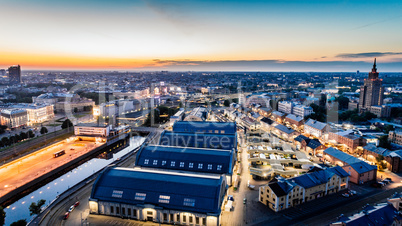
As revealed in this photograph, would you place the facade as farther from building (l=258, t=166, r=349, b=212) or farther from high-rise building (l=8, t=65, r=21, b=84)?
high-rise building (l=8, t=65, r=21, b=84)

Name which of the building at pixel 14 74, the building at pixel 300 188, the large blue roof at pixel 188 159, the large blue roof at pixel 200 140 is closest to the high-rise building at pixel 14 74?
the building at pixel 14 74

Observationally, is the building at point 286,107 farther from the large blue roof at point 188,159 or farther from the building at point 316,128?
the large blue roof at point 188,159

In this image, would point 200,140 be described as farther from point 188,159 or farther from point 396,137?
point 396,137

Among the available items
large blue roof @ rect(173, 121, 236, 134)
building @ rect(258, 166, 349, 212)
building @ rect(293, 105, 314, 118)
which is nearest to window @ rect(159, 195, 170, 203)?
building @ rect(258, 166, 349, 212)

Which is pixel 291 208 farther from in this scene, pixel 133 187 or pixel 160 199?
pixel 133 187

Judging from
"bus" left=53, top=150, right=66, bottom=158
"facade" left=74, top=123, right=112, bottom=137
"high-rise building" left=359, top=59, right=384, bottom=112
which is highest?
"high-rise building" left=359, top=59, right=384, bottom=112

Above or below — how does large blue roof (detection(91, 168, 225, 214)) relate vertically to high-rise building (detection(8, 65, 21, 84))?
below
